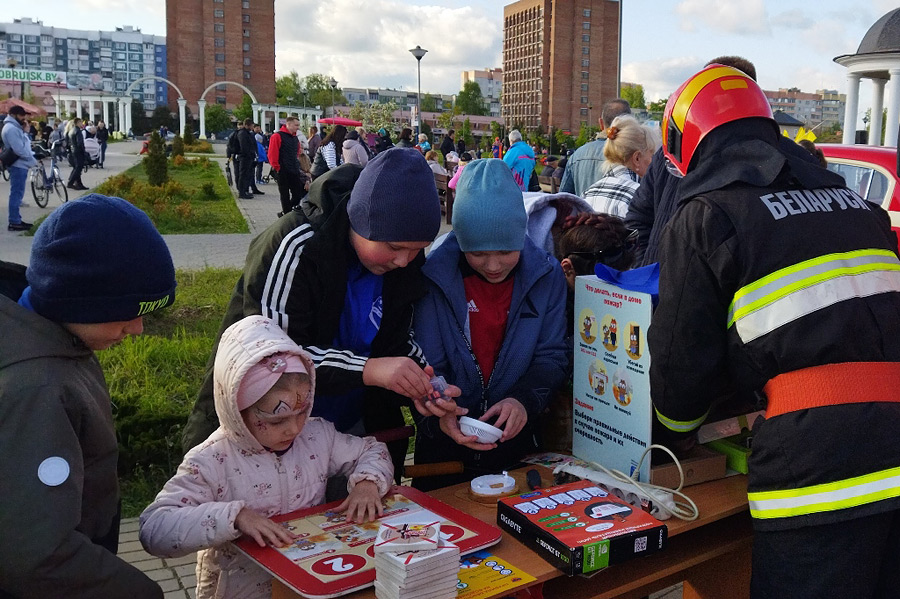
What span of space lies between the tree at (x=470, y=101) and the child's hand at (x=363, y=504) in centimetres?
12721

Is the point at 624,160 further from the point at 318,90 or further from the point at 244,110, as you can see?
the point at 318,90

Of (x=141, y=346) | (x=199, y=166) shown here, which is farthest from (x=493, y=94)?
(x=141, y=346)

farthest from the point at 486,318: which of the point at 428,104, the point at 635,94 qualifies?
the point at 428,104

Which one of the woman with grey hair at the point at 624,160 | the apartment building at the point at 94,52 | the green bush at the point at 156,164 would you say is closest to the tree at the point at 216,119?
the green bush at the point at 156,164

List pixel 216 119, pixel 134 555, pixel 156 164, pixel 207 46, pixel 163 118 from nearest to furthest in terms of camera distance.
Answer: pixel 134 555 < pixel 156 164 < pixel 216 119 < pixel 163 118 < pixel 207 46

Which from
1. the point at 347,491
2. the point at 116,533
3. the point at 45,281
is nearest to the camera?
the point at 45,281

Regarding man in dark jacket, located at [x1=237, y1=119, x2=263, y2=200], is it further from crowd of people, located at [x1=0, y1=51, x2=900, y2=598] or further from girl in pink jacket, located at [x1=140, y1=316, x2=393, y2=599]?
girl in pink jacket, located at [x1=140, y1=316, x2=393, y2=599]

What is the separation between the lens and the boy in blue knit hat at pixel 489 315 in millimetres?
2527

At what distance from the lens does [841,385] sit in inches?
71.9

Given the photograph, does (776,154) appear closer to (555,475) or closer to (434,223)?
(434,223)

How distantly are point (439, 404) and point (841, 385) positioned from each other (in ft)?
3.38

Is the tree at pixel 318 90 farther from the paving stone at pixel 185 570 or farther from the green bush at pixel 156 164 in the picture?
the paving stone at pixel 185 570

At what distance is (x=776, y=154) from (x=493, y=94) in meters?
180

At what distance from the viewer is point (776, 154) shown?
6.42 feet
